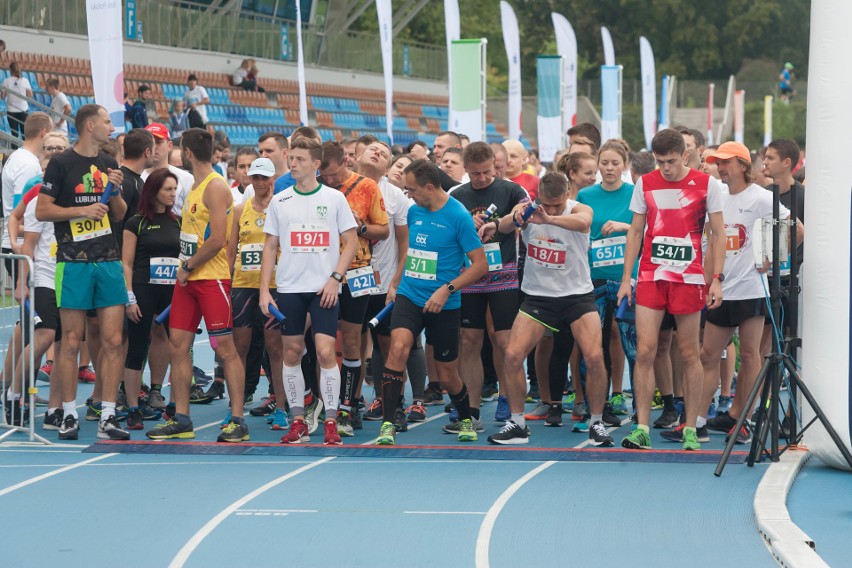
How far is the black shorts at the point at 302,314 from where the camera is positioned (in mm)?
9180

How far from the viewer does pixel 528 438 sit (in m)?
9.70

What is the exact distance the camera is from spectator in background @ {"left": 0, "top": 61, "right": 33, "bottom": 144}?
22016 mm

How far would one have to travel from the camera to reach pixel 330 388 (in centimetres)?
926

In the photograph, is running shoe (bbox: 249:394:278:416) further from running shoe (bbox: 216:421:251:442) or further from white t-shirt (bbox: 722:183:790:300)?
white t-shirt (bbox: 722:183:790:300)

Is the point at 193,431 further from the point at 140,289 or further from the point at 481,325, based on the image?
the point at 481,325

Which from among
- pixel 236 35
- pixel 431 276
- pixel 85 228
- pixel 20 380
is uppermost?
pixel 236 35

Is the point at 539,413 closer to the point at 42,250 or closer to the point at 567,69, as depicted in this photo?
the point at 42,250

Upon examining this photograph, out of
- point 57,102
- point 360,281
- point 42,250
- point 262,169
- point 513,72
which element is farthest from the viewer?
point 513,72

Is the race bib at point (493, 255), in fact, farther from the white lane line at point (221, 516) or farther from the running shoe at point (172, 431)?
the running shoe at point (172, 431)

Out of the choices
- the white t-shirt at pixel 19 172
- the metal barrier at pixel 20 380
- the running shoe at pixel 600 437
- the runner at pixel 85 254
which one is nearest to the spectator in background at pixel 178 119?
the white t-shirt at pixel 19 172

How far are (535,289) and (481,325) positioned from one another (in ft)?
2.12

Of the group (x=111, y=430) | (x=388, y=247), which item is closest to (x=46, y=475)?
(x=111, y=430)

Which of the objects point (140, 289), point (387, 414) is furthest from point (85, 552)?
point (140, 289)

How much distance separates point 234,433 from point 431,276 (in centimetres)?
173
